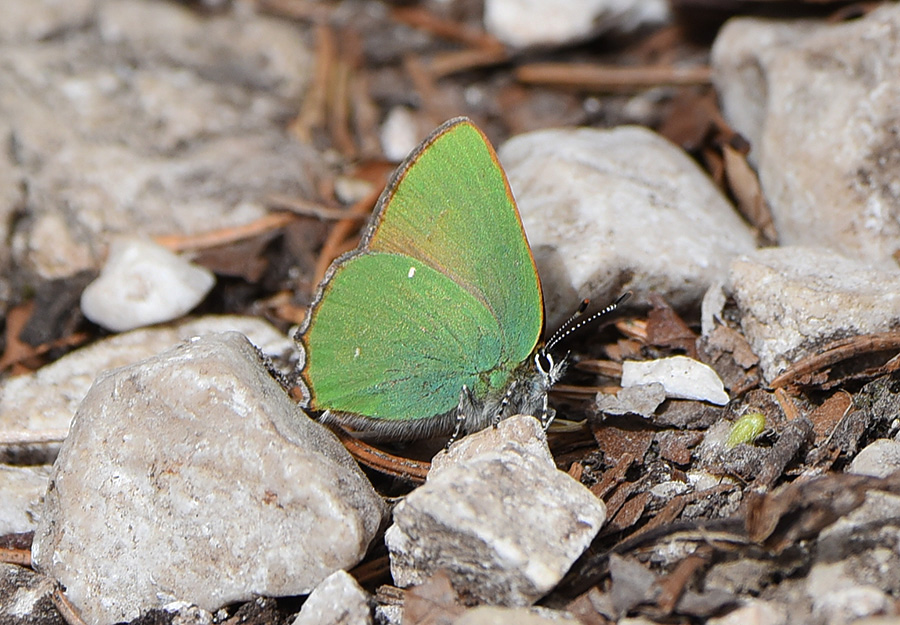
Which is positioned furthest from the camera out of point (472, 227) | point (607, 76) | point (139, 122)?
point (607, 76)

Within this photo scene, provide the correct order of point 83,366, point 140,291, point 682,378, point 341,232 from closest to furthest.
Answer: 1. point 682,378
2. point 83,366
3. point 140,291
4. point 341,232

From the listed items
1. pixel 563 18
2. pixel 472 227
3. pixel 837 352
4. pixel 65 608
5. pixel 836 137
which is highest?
pixel 563 18

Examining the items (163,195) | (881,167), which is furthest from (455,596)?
(163,195)

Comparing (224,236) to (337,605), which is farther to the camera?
(224,236)

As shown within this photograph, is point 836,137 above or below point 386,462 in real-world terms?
above

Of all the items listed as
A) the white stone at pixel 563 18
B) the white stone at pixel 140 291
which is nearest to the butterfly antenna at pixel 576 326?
the white stone at pixel 140 291

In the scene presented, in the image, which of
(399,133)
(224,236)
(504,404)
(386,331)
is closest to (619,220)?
(504,404)

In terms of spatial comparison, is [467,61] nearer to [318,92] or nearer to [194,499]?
[318,92]

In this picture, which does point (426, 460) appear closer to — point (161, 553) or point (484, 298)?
point (484, 298)
